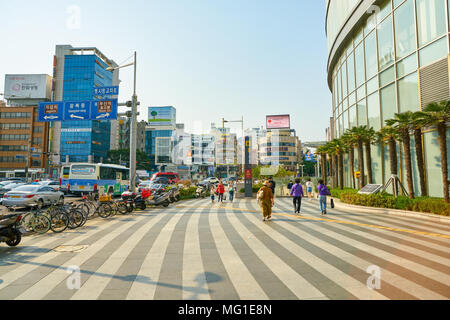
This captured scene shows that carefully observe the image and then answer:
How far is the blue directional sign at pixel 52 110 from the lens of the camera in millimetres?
20391

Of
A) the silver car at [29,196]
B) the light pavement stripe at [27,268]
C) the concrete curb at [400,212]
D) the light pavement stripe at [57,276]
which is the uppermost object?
the silver car at [29,196]

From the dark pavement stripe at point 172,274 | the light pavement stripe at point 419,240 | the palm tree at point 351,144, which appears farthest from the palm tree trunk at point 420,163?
the dark pavement stripe at point 172,274

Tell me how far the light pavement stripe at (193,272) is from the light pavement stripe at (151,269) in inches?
21.2

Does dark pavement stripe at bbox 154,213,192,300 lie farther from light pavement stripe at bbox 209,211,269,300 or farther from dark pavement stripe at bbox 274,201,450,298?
dark pavement stripe at bbox 274,201,450,298

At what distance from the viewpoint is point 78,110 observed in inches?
786

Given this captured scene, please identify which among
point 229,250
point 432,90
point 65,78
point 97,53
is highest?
point 97,53

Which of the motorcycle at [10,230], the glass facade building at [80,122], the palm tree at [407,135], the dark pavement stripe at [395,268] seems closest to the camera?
the dark pavement stripe at [395,268]

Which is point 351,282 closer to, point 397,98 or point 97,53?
point 397,98

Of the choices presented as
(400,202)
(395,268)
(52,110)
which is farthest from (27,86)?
(395,268)

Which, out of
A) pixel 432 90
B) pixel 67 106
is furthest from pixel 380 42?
pixel 67 106

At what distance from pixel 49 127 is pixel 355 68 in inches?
3507

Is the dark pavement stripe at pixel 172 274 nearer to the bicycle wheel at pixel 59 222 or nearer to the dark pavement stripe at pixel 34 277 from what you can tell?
the dark pavement stripe at pixel 34 277

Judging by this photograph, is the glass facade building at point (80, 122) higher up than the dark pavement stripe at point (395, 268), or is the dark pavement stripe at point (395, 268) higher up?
the glass facade building at point (80, 122)

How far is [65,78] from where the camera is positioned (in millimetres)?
87938
